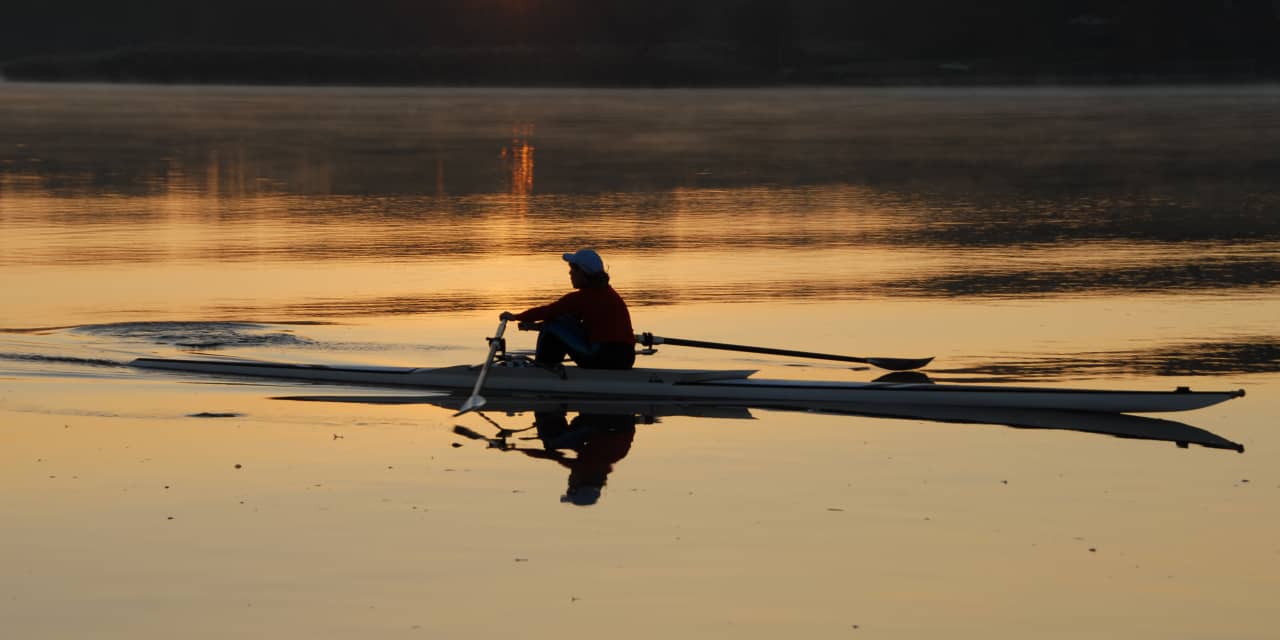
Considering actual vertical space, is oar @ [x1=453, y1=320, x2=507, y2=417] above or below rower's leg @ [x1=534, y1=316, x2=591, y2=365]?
below

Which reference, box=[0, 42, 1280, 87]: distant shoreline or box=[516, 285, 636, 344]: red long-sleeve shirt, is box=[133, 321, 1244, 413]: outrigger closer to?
box=[516, 285, 636, 344]: red long-sleeve shirt

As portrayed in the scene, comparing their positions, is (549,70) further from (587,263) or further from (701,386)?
(701,386)

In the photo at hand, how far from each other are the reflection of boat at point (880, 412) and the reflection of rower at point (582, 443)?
339mm

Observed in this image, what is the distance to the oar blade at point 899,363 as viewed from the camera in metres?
20.7

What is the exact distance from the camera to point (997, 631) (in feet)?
39.1

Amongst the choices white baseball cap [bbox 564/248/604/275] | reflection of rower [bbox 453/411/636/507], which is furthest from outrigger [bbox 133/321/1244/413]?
white baseball cap [bbox 564/248/604/275]

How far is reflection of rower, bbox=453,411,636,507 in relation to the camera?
52.1 ft

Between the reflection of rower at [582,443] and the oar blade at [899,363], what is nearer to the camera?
the reflection of rower at [582,443]

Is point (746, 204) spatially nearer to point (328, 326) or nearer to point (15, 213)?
point (15, 213)

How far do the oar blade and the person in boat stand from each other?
2640 millimetres

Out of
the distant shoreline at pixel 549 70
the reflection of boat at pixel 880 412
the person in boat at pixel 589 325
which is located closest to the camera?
the reflection of boat at pixel 880 412

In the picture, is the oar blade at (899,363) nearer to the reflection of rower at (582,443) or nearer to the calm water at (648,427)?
the calm water at (648,427)

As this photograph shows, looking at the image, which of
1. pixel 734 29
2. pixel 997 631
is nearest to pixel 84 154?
pixel 997 631

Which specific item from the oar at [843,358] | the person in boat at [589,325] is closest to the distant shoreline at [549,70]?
the oar at [843,358]
